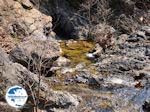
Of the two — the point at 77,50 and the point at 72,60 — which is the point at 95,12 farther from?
the point at 72,60

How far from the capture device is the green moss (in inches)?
1468

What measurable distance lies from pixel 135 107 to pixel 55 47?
9685 millimetres

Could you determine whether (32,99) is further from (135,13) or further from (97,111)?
(135,13)

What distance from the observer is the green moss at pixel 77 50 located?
122 feet

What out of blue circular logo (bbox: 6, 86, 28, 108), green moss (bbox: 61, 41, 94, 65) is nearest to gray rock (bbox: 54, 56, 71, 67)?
green moss (bbox: 61, 41, 94, 65)

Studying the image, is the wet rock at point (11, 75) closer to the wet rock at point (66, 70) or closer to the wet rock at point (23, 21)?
the wet rock at point (66, 70)

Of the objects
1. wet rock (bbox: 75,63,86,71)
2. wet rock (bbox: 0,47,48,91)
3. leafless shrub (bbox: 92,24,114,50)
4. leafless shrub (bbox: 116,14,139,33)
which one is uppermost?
leafless shrub (bbox: 116,14,139,33)

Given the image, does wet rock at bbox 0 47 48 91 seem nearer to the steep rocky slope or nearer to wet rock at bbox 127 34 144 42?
the steep rocky slope

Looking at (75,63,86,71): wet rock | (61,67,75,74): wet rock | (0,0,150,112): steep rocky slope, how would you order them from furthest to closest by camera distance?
(75,63,86,71): wet rock → (61,67,75,74): wet rock → (0,0,150,112): steep rocky slope

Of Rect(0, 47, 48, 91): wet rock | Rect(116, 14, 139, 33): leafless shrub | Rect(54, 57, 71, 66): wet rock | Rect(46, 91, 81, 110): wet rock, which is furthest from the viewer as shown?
Rect(116, 14, 139, 33): leafless shrub

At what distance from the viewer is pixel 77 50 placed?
42.1 metres

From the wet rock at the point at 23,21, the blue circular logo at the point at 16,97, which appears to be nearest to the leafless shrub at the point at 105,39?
the wet rock at the point at 23,21

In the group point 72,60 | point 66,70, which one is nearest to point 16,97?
point 66,70

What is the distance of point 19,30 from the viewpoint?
136 feet
